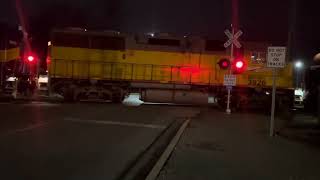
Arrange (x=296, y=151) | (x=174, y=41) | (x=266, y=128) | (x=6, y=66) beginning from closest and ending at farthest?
(x=296, y=151)
(x=266, y=128)
(x=174, y=41)
(x=6, y=66)

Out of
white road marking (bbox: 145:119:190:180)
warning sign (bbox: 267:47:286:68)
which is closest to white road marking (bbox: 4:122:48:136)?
white road marking (bbox: 145:119:190:180)

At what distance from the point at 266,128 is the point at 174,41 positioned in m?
13.3

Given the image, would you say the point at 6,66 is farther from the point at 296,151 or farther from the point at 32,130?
the point at 296,151

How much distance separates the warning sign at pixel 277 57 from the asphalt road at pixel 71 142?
4341 mm

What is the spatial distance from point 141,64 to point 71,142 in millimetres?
19702

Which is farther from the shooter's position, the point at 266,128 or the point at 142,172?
the point at 266,128

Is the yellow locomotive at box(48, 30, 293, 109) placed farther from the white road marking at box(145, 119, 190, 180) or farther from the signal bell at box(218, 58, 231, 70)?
the white road marking at box(145, 119, 190, 180)

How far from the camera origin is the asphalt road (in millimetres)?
10281

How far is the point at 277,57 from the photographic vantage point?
18.6m

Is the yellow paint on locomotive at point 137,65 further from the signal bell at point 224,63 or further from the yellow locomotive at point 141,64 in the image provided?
the signal bell at point 224,63

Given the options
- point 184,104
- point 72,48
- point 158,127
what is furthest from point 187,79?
point 158,127

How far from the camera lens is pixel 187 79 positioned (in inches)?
1326

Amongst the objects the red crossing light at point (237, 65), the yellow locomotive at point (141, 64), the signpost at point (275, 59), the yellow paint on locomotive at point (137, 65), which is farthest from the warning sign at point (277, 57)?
the yellow paint on locomotive at point (137, 65)

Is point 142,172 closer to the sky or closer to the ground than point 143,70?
closer to the ground
